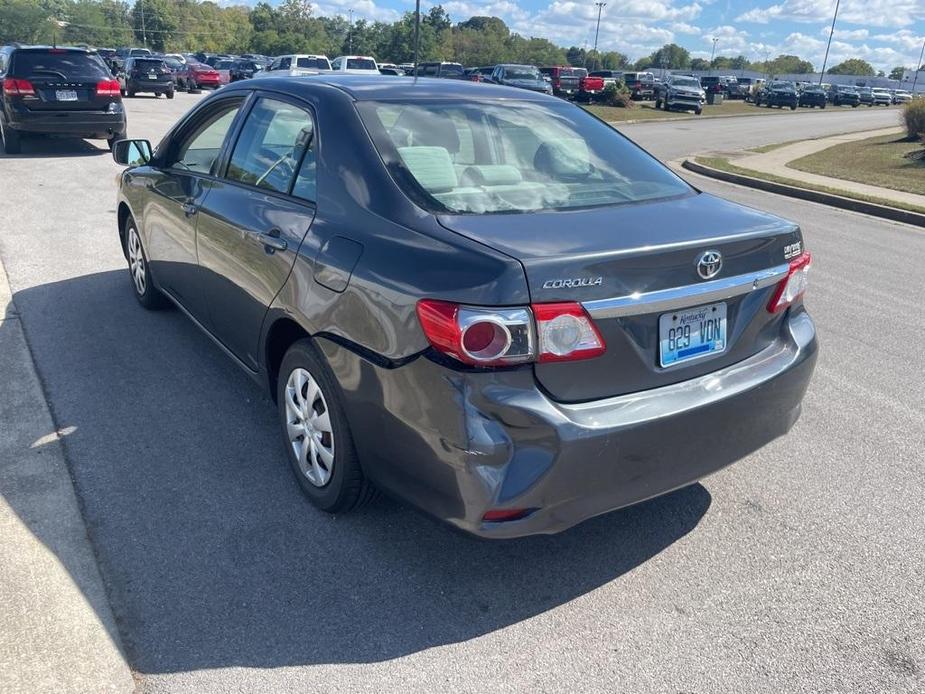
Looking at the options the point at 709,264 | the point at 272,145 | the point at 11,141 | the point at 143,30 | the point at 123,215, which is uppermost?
the point at 143,30

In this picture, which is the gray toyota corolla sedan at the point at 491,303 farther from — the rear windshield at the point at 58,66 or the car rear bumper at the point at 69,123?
the rear windshield at the point at 58,66

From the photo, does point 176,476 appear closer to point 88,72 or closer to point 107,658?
point 107,658

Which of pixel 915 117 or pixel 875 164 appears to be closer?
pixel 875 164

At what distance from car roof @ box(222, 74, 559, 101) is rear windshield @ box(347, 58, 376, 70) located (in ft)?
95.1

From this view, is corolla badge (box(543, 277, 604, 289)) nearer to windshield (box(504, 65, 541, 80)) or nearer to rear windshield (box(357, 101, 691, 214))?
rear windshield (box(357, 101, 691, 214))

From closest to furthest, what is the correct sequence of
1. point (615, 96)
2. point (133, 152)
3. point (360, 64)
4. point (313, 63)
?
1. point (133, 152)
2. point (360, 64)
3. point (313, 63)
4. point (615, 96)

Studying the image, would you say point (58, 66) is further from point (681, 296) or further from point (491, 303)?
point (681, 296)

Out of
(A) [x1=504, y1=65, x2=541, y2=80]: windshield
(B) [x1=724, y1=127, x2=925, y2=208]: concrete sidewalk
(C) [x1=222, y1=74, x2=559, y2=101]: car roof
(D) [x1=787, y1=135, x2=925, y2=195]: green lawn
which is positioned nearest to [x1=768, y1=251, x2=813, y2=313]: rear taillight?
(C) [x1=222, y1=74, x2=559, y2=101]: car roof

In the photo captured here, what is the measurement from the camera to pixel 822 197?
13.3 meters

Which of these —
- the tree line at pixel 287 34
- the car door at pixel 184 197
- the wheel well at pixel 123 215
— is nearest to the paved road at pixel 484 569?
the car door at pixel 184 197

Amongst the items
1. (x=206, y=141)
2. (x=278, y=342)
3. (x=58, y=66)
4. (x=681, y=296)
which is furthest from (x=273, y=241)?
(x=58, y=66)

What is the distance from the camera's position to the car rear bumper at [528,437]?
2.60 m

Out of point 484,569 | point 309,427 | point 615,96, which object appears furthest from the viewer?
point 615,96

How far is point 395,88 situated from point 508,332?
5.80 feet
